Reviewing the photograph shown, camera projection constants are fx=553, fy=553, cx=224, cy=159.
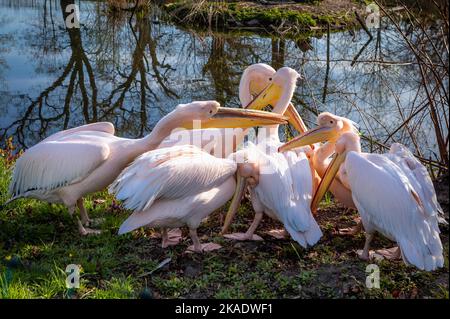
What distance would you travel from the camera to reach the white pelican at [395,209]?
314 cm

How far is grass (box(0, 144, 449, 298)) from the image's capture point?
3086 mm

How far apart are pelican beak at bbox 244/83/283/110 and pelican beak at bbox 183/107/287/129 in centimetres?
49

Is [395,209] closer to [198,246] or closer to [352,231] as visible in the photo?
[352,231]

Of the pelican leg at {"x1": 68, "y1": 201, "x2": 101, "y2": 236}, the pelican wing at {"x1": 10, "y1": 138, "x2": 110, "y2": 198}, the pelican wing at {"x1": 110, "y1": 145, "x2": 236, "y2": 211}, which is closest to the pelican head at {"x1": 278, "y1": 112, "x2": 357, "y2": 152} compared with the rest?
the pelican wing at {"x1": 110, "y1": 145, "x2": 236, "y2": 211}

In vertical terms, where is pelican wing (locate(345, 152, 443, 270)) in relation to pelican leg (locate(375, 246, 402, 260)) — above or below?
above

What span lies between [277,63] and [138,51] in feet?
11.3

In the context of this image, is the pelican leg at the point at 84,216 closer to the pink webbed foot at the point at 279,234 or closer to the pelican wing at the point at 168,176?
the pelican wing at the point at 168,176

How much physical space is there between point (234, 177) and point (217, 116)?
56cm

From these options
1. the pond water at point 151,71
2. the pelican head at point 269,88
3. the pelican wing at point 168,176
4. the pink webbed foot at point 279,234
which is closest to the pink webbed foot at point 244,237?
the pink webbed foot at point 279,234

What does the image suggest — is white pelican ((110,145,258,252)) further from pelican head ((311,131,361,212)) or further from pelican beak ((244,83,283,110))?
pelican beak ((244,83,283,110))

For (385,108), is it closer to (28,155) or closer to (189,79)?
(189,79)

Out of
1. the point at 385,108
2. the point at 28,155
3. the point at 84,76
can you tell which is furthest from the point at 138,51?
the point at 28,155

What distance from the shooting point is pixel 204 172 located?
3523 millimetres
